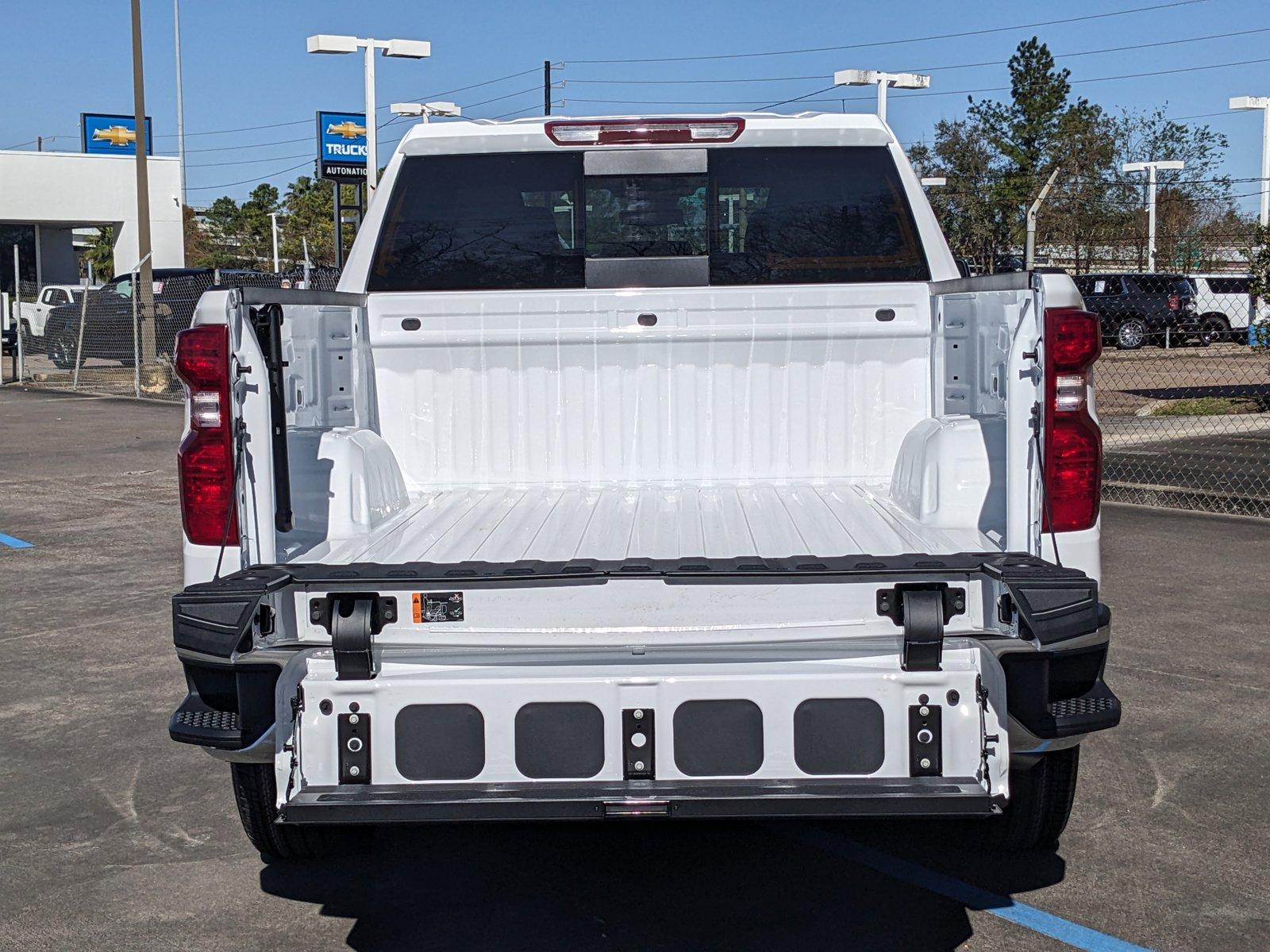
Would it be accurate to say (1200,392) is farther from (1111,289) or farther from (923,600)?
(923,600)

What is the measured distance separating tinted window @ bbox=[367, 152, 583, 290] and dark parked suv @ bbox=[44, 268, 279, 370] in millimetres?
20400

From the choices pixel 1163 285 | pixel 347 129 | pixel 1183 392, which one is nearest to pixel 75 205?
pixel 347 129

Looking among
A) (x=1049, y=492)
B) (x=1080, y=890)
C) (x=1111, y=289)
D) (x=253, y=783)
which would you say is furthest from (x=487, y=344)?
(x=1111, y=289)

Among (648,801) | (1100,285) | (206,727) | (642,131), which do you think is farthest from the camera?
(1100,285)

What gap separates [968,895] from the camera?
3.86m

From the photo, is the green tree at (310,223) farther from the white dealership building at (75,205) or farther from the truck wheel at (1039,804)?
the truck wheel at (1039,804)

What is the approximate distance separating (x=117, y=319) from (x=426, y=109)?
6718 mm

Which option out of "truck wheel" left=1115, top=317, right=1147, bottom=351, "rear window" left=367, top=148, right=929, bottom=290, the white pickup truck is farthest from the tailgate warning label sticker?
"truck wheel" left=1115, top=317, right=1147, bottom=351

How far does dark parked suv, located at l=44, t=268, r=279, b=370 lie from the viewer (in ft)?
80.5

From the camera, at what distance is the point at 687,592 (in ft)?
10.3

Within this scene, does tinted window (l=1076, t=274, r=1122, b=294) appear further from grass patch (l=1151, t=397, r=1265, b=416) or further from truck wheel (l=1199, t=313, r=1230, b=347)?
grass patch (l=1151, t=397, r=1265, b=416)

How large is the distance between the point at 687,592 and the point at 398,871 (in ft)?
4.98

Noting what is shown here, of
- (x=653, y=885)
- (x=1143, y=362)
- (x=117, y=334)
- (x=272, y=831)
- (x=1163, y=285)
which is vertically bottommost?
(x=653, y=885)

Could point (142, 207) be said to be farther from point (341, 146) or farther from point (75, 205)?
point (75, 205)
